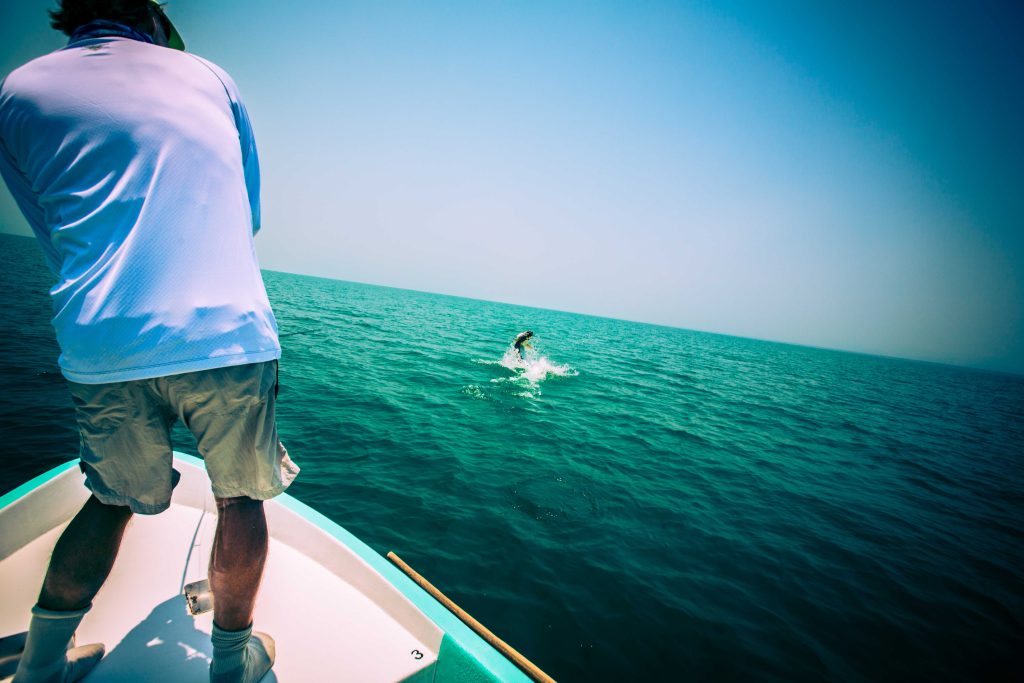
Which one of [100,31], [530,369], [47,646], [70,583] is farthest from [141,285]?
[530,369]

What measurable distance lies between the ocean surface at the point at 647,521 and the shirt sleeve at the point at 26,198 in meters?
4.00

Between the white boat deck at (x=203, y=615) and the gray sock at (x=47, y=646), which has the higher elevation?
the gray sock at (x=47, y=646)

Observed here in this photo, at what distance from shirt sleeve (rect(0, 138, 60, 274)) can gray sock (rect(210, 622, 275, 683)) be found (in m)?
1.62

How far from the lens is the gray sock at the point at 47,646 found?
53.9 inches

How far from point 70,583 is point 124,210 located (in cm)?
153

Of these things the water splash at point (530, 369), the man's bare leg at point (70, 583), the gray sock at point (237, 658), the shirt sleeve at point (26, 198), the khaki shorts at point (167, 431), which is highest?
the shirt sleeve at point (26, 198)

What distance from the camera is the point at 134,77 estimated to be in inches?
46.3

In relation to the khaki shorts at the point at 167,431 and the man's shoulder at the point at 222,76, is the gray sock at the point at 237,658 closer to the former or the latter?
the khaki shorts at the point at 167,431

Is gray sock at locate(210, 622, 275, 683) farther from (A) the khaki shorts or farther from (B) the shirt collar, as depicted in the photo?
(B) the shirt collar

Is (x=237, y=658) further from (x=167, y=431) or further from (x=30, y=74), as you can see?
(x=30, y=74)

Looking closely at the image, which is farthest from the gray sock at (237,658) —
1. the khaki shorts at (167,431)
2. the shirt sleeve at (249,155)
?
the shirt sleeve at (249,155)

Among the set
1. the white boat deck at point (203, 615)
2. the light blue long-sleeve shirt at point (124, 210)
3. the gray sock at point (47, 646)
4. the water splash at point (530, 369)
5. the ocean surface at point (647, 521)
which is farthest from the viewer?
the water splash at point (530, 369)

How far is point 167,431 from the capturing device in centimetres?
141

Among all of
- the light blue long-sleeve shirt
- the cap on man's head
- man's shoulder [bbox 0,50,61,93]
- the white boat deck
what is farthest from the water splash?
man's shoulder [bbox 0,50,61,93]
